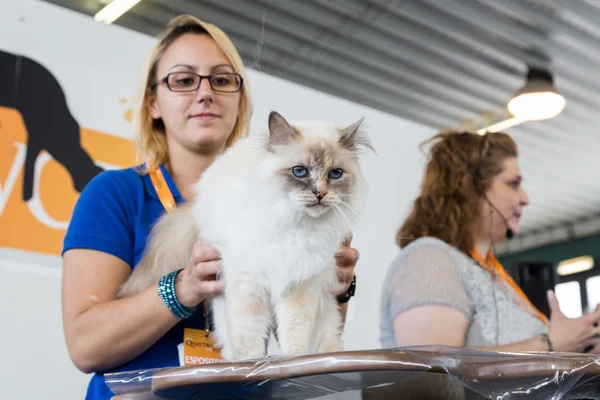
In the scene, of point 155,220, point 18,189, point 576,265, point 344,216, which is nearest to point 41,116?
point 18,189

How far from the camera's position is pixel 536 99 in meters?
3.07

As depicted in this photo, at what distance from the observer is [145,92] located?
1.22m

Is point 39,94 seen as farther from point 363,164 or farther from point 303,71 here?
point 363,164

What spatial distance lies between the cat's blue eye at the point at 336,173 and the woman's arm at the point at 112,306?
0.67ft

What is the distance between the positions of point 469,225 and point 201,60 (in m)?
0.93

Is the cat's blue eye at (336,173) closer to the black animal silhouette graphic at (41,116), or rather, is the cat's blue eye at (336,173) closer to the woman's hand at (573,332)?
the woman's hand at (573,332)

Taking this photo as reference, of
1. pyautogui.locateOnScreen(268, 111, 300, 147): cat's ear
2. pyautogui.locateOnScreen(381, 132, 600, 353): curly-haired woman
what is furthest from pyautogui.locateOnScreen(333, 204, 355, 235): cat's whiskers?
pyautogui.locateOnScreen(381, 132, 600, 353): curly-haired woman

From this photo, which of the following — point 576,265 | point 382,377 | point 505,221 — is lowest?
point 382,377

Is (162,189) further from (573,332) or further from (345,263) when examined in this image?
(573,332)

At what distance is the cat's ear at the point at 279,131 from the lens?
912 millimetres

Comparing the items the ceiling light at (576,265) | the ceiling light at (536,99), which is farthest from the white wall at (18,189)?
the ceiling light at (576,265)

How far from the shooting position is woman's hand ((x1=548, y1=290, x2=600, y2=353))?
151cm

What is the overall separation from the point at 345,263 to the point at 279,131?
0.22 metres

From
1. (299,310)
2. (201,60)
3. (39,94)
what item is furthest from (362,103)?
(39,94)
